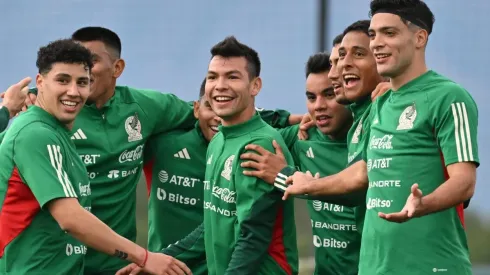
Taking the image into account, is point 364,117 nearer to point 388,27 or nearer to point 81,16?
point 388,27

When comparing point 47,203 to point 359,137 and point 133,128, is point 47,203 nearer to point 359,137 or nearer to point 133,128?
point 133,128

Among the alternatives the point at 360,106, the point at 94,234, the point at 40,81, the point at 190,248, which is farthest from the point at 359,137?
the point at 40,81

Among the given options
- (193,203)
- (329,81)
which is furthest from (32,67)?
(329,81)

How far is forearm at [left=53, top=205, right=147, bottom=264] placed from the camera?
602 centimetres

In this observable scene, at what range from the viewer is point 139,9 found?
12.2 metres

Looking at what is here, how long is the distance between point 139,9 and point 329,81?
17.6 feet

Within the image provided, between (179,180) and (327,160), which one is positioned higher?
(327,160)

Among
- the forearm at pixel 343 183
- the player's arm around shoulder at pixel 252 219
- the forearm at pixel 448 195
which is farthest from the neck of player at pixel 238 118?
the forearm at pixel 448 195

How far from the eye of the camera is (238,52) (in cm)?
697

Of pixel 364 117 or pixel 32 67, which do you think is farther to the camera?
pixel 32 67

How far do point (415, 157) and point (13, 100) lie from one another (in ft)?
9.51

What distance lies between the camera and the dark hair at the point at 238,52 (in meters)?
6.96

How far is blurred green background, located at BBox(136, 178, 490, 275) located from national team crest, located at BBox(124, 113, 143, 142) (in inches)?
166

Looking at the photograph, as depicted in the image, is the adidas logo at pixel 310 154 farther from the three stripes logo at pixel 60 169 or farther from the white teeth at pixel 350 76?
the three stripes logo at pixel 60 169
